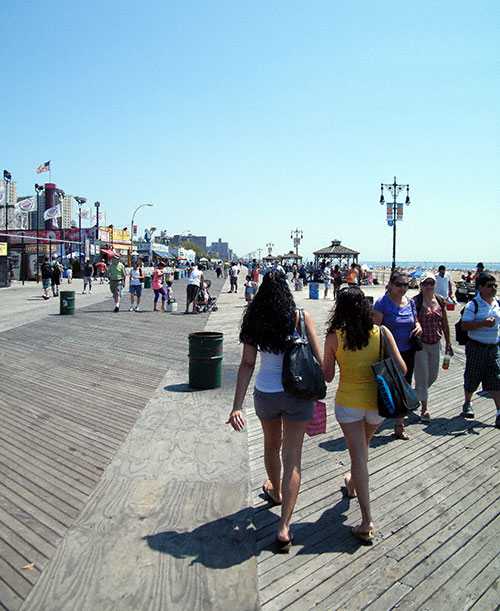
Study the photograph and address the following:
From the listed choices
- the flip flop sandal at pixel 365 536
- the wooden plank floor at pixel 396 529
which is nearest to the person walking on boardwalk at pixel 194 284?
the wooden plank floor at pixel 396 529

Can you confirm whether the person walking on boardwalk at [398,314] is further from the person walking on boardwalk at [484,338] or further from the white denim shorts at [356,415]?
the white denim shorts at [356,415]

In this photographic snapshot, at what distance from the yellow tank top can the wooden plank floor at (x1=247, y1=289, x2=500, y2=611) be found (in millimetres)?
932

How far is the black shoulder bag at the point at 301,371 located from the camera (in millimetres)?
2943

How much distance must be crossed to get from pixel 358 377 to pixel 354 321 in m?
0.38

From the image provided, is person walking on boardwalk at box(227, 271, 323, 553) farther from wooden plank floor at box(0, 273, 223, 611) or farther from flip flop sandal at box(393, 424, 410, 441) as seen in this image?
flip flop sandal at box(393, 424, 410, 441)

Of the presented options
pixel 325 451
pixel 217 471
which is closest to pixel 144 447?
pixel 217 471

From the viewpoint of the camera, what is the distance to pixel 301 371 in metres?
2.96

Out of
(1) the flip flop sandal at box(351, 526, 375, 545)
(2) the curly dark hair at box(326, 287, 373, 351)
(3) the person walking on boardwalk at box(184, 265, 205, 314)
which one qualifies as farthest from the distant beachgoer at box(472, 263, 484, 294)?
(3) the person walking on boardwalk at box(184, 265, 205, 314)

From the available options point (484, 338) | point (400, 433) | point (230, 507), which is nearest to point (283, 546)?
point (230, 507)

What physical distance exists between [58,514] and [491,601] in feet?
9.37

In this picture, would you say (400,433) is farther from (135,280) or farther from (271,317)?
(135,280)

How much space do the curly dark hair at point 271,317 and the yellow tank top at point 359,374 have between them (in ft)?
1.42

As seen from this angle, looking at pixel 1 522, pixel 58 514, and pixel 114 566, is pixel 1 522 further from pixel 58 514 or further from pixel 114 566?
pixel 114 566

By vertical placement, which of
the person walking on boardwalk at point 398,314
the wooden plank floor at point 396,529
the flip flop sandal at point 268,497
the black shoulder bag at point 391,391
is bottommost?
the wooden plank floor at point 396,529
